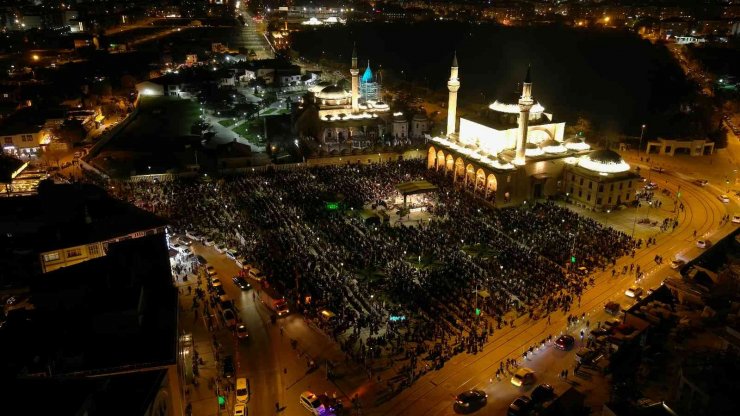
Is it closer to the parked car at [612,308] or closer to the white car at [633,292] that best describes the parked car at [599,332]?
the parked car at [612,308]

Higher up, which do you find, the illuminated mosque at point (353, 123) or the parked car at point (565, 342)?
the illuminated mosque at point (353, 123)

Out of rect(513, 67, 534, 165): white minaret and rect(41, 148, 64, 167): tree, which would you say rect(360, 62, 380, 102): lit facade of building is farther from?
rect(41, 148, 64, 167): tree

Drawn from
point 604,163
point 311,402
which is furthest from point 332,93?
point 311,402

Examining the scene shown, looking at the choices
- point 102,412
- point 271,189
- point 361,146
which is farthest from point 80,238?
point 361,146

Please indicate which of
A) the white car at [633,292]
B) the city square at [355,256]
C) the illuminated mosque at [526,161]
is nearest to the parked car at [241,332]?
the city square at [355,256]

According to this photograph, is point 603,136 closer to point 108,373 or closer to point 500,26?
point 108,373

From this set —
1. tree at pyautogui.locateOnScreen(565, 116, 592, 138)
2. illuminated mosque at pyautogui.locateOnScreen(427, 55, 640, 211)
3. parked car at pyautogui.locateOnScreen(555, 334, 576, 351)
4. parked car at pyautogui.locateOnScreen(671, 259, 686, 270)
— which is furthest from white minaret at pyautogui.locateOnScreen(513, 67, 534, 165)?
tree at pyautogui.locateOnScreen(565, 116, 592, 138)
